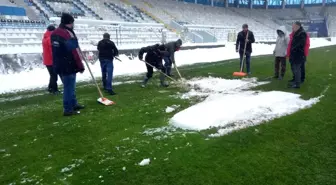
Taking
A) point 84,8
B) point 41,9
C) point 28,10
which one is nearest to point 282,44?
point 41,9

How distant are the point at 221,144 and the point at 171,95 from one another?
11.6ft

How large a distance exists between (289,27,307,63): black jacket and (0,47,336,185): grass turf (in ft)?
5.22

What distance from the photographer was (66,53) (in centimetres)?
550

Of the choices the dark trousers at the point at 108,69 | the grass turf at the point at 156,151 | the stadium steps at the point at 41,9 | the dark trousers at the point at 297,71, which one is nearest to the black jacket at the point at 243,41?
the dark trousers at the point at 297,71

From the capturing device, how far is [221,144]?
4066 mm

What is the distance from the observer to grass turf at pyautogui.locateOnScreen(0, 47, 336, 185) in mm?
3316

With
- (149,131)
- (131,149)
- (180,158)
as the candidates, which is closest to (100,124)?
(149,131)

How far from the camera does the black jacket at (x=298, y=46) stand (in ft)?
23.4

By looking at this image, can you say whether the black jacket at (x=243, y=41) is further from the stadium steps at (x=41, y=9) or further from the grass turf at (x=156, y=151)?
the stadium steps at (x=41, y=9)

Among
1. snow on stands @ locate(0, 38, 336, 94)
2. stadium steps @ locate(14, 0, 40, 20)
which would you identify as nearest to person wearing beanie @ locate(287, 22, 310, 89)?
snow on stands @ locate(0, 38, 336, 94)

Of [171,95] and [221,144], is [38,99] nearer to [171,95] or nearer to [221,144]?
[171,95]

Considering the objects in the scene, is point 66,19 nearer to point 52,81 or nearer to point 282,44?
point 52,81

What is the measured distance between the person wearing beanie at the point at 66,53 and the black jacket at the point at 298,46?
5.32 m

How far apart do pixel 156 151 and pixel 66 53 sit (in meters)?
2.90
